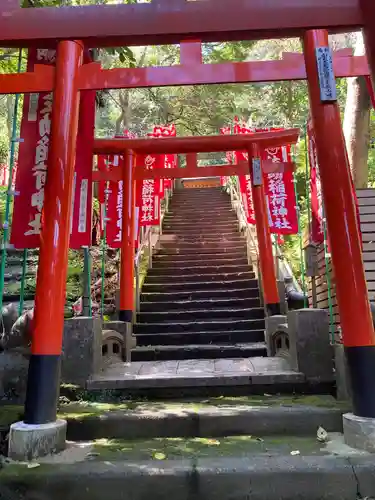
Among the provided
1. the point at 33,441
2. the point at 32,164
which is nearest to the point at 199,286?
the point at 32,164

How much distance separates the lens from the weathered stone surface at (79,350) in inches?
190

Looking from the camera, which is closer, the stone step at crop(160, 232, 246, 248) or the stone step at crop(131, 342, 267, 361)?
the stone step at crop(131, 342, 267, 361)

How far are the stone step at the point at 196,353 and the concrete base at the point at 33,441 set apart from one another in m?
3.18

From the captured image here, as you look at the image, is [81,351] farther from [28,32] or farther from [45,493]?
[28,32]

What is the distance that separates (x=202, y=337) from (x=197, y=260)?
11.1 feet

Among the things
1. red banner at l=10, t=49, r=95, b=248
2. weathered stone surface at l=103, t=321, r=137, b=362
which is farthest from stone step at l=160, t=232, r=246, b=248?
red banner at l=10, t=49, r=95, b=248

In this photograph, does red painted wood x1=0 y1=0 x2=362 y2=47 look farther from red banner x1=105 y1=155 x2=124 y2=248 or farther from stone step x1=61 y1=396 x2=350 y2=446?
red banner x1=105 y1=155 x2=124 y2=248

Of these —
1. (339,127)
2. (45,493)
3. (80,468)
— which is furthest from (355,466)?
(339,127)

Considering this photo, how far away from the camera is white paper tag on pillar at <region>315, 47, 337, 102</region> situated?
4.13 m

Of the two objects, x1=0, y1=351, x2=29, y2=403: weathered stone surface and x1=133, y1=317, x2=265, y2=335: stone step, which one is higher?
x1=133, y1=317, x2=265, y2=335: stone step

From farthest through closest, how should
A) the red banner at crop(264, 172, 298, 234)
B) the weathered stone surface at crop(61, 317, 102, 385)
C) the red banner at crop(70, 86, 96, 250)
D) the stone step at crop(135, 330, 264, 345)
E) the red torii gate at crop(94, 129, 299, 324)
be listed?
the red banner at crop(264, 172, 298, 234)
the red torii gate at crop(94, 129, 299, 324)
the stone step at crop(135, 330, 264, 345)
the red banner at crop(70, 86, 96, 250)
the weathered stone surface at crop(61, 317, 102, 385)

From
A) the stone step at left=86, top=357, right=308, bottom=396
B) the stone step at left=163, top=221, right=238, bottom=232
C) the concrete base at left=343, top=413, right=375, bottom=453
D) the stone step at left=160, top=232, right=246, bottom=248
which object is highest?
the stone step at left=163, top=221, right=238, bottom=232

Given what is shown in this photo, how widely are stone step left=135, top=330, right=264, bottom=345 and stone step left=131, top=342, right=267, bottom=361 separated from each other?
2.29 ft

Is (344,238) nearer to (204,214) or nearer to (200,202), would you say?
(204,214)
